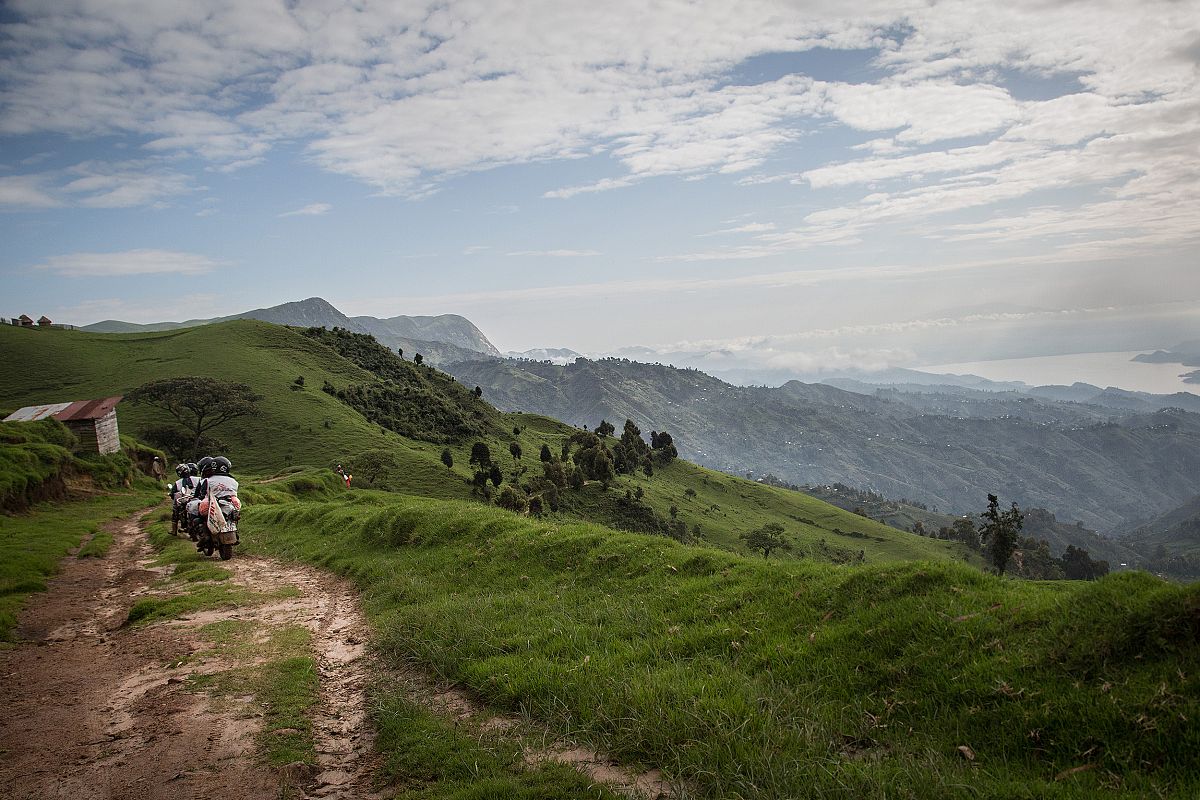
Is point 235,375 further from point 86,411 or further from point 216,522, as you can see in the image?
point 216,522

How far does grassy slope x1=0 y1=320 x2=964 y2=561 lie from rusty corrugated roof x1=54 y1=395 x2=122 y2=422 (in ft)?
122

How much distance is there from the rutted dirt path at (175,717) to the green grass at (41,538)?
0.95 metres

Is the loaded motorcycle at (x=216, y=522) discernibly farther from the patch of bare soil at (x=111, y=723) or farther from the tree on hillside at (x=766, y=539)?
the tree on hillside at (x=766, y=539)

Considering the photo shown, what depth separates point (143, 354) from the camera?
140m

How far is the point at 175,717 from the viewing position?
8.18 meters

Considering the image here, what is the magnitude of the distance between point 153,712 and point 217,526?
13.4m

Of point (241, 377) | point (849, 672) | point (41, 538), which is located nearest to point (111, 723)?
point (849, 672)

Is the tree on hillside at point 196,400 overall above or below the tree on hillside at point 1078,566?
above

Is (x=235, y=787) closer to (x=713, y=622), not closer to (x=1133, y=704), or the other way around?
(x=713, y=622)

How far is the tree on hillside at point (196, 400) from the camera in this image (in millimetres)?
93188

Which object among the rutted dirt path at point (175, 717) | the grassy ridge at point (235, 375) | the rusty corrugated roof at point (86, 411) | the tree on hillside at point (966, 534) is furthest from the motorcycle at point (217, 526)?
the tree on hillside at point (966, 534)

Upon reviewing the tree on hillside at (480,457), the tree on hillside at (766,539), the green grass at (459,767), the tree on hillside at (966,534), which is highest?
the green grass at (459,767)

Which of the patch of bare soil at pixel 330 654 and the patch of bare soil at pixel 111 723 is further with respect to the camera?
the patch of bare soil at pixel 330 654

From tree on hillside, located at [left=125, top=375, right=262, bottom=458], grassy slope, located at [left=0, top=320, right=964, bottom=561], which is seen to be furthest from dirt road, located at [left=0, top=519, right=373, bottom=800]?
tree on hillside, located at [left=125, top=375, right=262, bottom=458]
